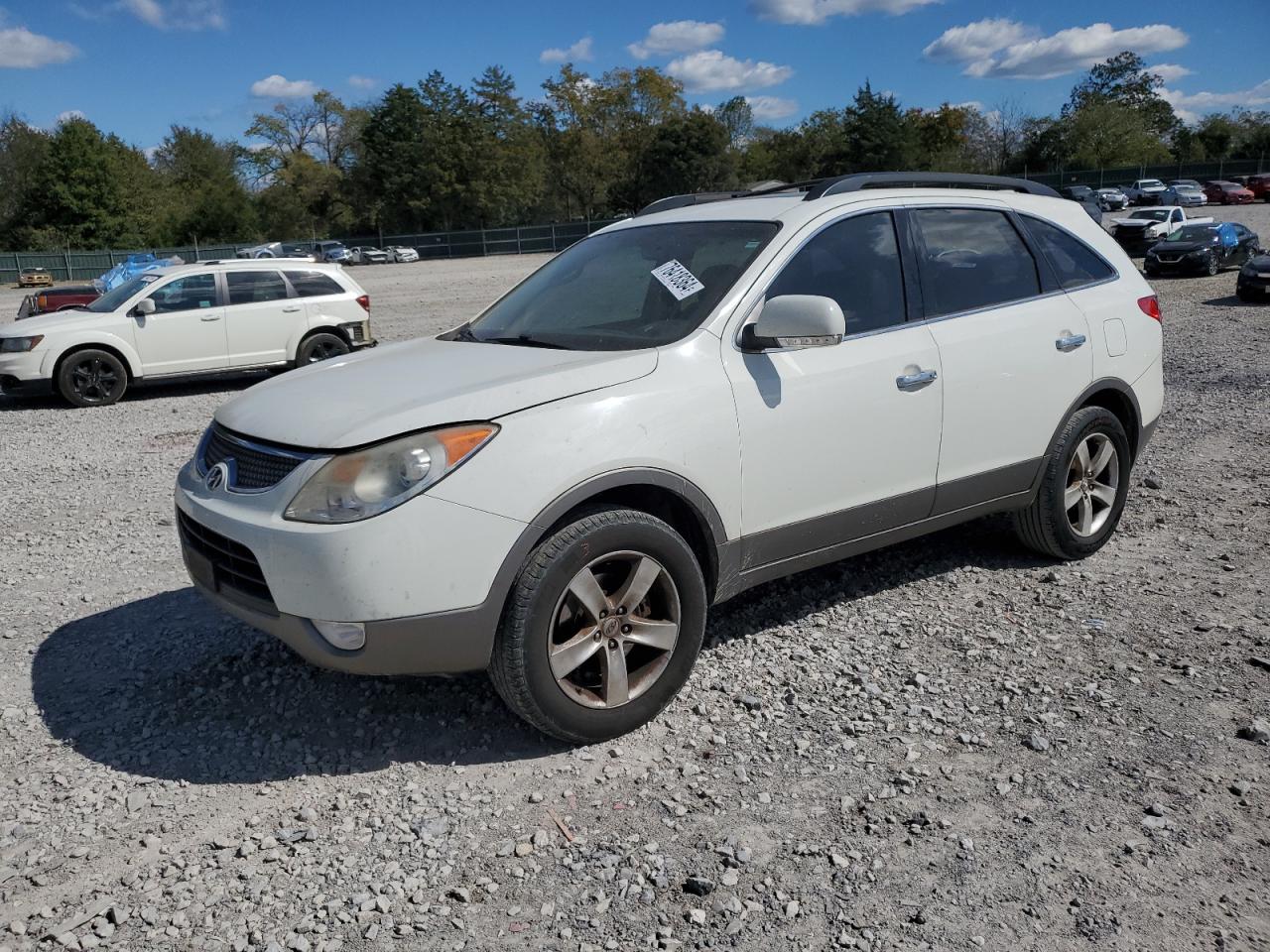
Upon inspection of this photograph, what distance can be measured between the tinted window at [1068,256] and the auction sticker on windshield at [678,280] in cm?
196

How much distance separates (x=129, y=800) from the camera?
11.2ft

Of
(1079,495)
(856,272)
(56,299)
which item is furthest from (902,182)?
(56,299)

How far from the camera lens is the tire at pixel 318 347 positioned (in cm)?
1348

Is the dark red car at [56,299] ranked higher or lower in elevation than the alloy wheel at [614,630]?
higher

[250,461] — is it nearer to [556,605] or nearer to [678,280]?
[556,605]

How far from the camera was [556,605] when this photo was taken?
3.40 meters

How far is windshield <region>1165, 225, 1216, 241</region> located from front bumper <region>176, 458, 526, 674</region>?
26.1m

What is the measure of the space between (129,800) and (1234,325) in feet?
55.3

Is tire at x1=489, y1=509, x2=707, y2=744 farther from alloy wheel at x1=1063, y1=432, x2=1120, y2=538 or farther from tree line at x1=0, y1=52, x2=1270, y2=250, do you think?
tree line at x1=0, y1=52, x2=1270, y2=250

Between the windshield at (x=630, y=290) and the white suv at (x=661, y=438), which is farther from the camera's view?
the windshield at (x=630, y=290)

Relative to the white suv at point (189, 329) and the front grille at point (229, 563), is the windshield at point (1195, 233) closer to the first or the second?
the white suv at point (189, 329)

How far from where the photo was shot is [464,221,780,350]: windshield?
13.2 feet

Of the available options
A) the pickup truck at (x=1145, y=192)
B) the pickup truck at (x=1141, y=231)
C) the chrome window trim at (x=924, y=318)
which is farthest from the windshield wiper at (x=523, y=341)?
the pickup truck at (x=1145, y=192)

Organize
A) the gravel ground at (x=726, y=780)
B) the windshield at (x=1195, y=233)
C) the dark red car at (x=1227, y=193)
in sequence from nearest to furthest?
1. the gravel ground at (x=726, y=780)
2. the windshield at (x=1195, y=233)
3. the dark red car at (x=1227, y=193)
